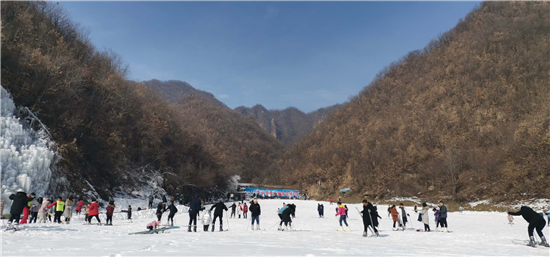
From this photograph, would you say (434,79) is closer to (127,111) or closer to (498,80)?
(498,80)

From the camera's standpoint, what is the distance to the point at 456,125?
6166cm

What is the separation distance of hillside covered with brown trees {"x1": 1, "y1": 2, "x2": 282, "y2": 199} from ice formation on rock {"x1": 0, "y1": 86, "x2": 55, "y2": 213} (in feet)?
6.27

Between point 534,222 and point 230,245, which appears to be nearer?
point 230,245

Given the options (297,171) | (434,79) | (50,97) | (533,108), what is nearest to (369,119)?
(434,79)

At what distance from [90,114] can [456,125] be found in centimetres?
6002

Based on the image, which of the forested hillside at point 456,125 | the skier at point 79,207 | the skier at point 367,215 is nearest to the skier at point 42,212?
the skier at point 79,207

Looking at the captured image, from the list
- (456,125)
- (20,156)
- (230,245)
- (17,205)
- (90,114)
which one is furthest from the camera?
(456,125)

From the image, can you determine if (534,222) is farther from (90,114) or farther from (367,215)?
(90,114)

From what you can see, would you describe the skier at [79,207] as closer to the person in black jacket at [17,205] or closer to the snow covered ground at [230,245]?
the snow covered ground at [230,245]

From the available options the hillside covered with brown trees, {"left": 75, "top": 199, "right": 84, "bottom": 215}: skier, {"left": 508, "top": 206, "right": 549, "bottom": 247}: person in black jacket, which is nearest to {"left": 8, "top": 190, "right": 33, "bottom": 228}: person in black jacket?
{"left": 75, "top": 199, "right": 84, "bottom": 215}: skier

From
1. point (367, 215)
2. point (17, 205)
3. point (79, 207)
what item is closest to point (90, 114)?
point (79, 207)

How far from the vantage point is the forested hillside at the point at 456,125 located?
141ft

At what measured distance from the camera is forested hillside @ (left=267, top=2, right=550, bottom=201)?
141 ft

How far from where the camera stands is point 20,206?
12.0m
